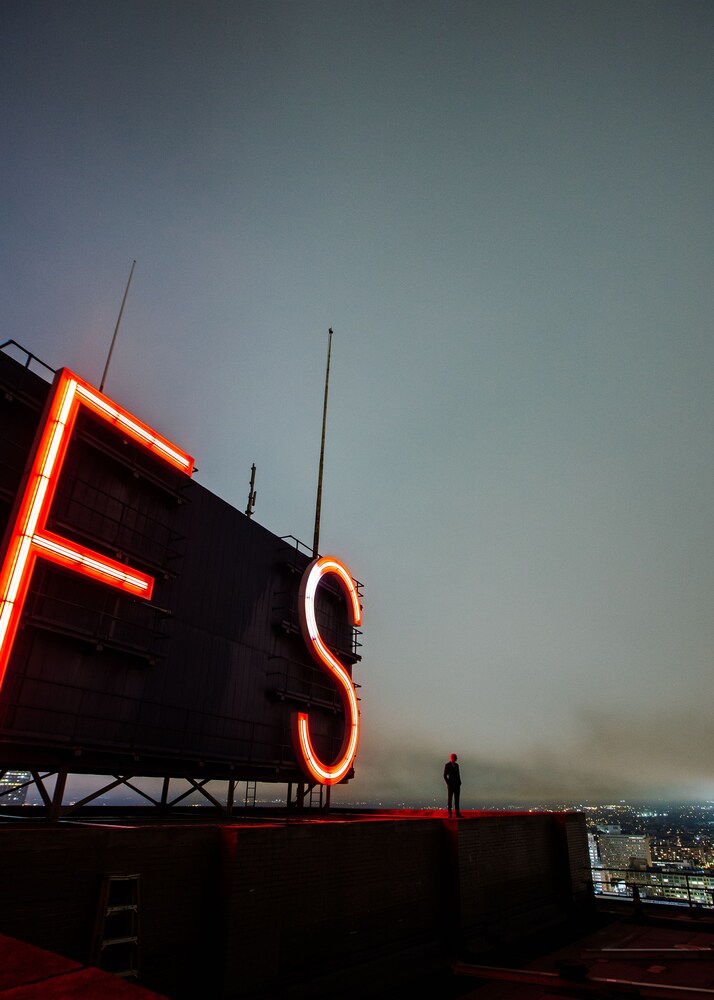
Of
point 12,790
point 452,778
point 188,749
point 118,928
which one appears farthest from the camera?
point 452,778

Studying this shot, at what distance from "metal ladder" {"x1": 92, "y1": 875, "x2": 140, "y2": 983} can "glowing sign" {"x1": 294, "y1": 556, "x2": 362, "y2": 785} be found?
34.3 ft

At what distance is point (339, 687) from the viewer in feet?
72.7

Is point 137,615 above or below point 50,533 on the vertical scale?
below

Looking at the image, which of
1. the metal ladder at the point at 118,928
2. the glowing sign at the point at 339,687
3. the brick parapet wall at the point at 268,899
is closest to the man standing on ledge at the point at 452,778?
the brick parapet wall at the point at 268,899

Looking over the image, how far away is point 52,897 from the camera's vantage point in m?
8.73

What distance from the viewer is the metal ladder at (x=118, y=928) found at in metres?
8.93

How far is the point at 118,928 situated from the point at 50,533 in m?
7.97

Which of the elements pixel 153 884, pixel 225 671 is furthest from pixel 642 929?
pixel 153 884

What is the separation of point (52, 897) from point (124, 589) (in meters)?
6.93

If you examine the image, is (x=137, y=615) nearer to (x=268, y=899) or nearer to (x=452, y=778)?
(x=268, y=899)

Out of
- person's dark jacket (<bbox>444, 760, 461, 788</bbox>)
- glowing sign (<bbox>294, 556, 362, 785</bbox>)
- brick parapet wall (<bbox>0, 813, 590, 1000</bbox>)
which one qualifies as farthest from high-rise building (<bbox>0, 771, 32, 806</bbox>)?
person's dark jacket (<bbox>444, 760, 461, 788</bbox>)

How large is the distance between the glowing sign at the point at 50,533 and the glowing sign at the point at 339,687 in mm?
6981

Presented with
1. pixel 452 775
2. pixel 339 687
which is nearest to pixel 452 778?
pixel 452 775

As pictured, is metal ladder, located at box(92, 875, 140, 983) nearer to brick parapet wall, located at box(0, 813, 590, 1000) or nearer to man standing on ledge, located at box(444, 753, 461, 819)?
brick parapet wall, located at box(0, 813, 590, 1000)
